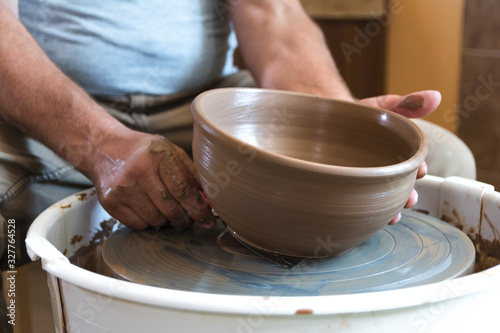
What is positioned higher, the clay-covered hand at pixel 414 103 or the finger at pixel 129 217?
the clay-covered hand at pixel 414 103

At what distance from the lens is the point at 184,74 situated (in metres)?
1.14

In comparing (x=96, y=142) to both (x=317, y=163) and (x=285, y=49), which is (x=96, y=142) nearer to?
(x=317, y=163)

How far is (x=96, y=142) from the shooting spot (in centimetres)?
82

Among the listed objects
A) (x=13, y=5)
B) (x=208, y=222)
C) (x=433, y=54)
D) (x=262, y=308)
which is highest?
(x=13, y=5)

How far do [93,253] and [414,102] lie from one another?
604 mm

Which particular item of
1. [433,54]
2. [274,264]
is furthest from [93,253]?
[433,54]

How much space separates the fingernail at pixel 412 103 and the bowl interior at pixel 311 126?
122 millimetres

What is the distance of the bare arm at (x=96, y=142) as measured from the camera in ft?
2.51

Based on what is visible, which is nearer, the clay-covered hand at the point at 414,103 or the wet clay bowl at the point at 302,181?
the wet clay bowl at the point at 302,181

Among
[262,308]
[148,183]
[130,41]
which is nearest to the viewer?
[262,308]

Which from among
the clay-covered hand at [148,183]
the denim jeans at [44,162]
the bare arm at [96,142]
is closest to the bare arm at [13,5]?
the bare arm at [96,142]

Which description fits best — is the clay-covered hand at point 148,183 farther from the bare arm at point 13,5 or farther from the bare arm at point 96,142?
the bare arm at point 13,5

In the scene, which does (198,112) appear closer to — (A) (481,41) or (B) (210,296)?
(B) (210,296)

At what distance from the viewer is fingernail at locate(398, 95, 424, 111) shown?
2.88 ft
